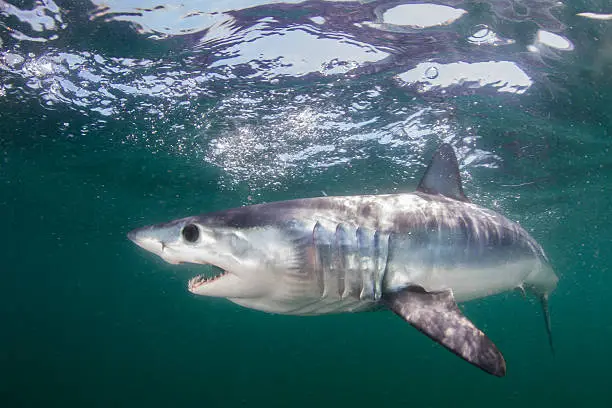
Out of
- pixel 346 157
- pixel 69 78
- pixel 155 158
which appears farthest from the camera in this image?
pixel 155 158

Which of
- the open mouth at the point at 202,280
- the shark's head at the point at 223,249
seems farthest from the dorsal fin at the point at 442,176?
the open mouth at the point at 202,280

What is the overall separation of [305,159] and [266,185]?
4.24m

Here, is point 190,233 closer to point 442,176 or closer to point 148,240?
point 148,240

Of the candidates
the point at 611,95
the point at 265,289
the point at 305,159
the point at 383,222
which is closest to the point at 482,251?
the point at 383,222

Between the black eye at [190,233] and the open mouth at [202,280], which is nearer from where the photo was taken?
the black eye at [190,233]

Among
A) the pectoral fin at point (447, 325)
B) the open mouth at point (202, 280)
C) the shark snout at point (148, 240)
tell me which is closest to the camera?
the pectoral fin at point (447, 325)

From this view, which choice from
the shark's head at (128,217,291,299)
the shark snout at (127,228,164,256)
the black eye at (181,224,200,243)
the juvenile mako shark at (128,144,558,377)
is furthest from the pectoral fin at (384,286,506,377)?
the shark snout at (127,228,164,256)

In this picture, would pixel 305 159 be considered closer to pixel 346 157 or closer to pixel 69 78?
pixel 346 157

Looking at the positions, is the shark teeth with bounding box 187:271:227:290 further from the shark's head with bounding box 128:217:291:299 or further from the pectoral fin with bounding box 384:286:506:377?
the pectoral fin with bounding box 384:286:506:377

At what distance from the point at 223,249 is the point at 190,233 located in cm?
26

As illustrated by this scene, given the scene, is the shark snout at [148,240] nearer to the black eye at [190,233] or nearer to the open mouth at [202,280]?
the black eye at [190,233]

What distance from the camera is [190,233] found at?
105 inches

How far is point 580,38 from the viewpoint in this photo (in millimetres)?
7613

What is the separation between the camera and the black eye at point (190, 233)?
266 centimetres
